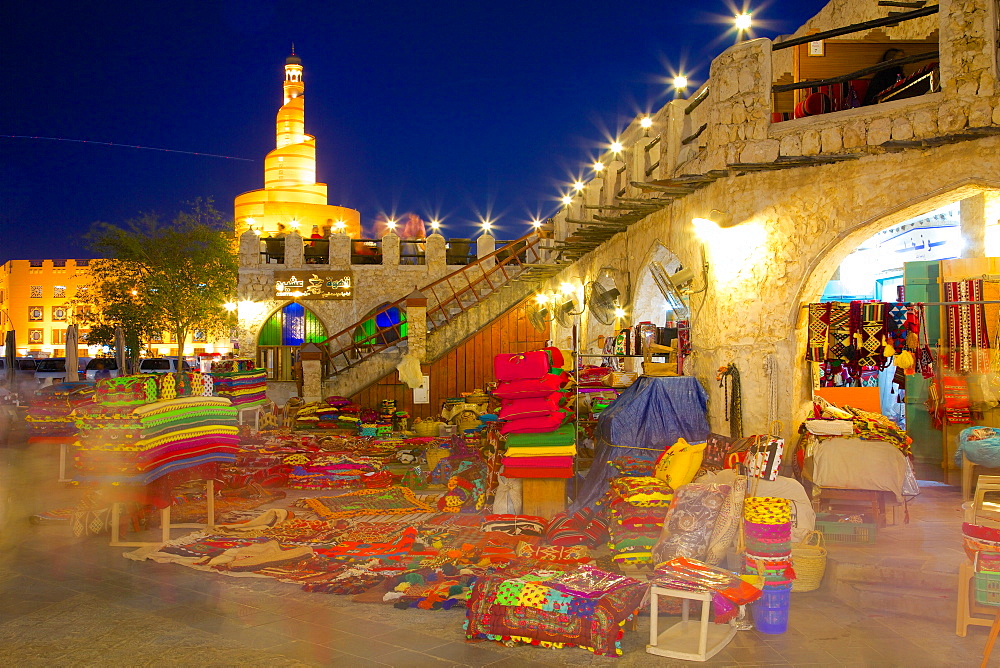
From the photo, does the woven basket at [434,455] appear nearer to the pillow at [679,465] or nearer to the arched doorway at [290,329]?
the pillow at [679,465]

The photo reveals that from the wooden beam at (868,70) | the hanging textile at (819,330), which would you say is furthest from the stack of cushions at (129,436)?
the wooden beam at (868,70)

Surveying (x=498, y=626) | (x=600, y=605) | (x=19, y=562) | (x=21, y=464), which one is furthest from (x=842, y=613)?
(x=21, y=464)

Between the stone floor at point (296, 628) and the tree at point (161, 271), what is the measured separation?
20606 millimetres

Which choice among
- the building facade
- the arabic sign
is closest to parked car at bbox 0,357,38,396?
the arabic sign

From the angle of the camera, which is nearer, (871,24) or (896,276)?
(871,24)

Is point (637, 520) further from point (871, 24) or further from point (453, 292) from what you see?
point (453, 292)

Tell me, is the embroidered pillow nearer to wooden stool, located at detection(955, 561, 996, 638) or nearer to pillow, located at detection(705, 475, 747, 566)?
pillow, located at detection(705, 475, 747, 566)

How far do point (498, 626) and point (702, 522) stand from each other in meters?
1.94

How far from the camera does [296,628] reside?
16.2ft

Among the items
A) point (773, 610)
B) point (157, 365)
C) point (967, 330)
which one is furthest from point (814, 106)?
point (157, 365)

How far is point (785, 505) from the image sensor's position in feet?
17.0

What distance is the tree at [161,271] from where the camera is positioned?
25234 millimetres

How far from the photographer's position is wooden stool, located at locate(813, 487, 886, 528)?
6.69 m

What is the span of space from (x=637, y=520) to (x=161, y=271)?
2364 centimetres
